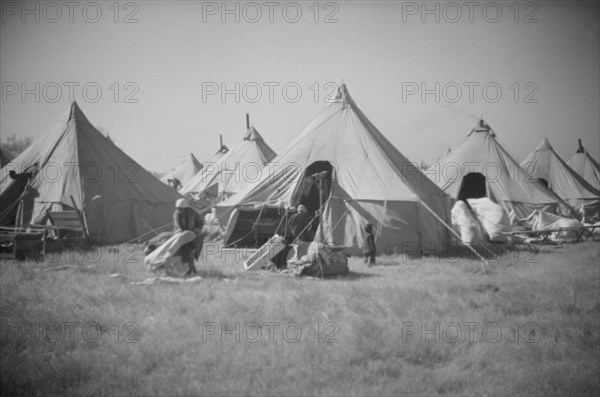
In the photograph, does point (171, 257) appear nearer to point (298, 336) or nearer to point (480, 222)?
point (298, 336)

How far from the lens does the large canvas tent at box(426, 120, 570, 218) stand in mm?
15469

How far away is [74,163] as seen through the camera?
12875mm

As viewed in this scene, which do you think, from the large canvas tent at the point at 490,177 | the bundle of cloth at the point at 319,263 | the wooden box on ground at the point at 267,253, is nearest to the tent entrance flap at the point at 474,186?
the large canvas tent at the point at 490,177

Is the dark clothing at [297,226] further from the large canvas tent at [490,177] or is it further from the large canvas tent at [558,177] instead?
the large canvas tent at [558,177]

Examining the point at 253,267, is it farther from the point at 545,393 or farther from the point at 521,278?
the point at 545,393

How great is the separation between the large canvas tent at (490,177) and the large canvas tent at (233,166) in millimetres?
11317

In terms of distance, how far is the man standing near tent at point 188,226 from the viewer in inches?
293

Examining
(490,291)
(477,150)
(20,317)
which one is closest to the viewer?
(20,317)

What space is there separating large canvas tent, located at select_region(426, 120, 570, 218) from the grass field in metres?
8.92

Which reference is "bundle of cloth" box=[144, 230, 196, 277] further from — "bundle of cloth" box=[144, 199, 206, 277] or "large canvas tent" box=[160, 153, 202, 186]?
"large canvas tent" box=[160, 153, 202, 186]

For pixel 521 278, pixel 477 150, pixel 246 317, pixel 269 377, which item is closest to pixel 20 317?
pixel 246 317

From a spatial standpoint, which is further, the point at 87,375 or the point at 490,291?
the point at 490,291

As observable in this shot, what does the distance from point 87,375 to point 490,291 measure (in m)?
5.27

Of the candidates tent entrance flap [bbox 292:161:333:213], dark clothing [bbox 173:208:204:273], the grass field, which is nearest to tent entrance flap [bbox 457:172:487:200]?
tent entrance flap [bbox 292:161:333:213]
